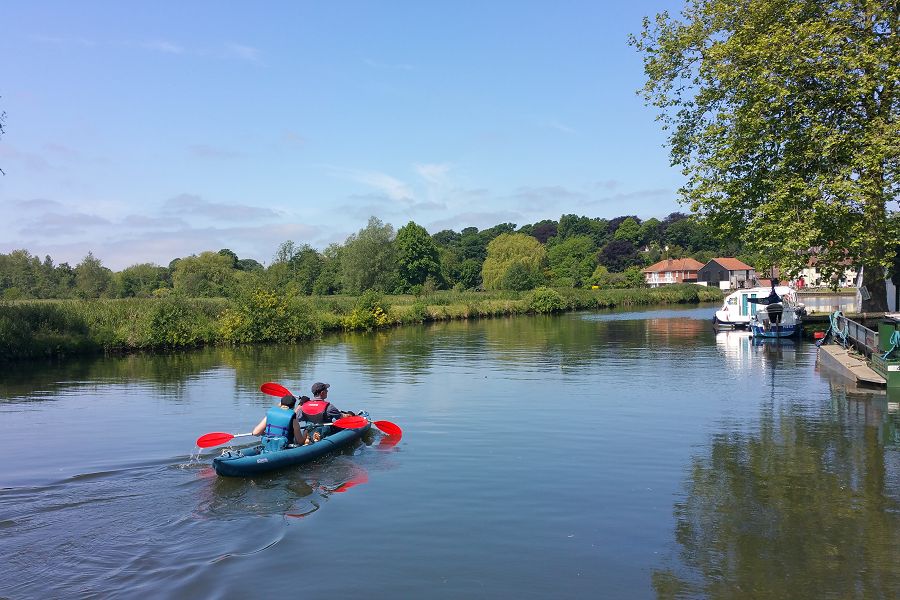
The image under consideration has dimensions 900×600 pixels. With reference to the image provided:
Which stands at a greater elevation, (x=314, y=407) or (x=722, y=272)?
(x=722, y=272)

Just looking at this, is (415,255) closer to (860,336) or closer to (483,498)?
(860,336)

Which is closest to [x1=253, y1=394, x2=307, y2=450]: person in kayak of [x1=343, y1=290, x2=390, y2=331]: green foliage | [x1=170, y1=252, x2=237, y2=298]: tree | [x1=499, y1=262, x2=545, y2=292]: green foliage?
[x1=343, y1=290, x2=390, y2=331]: green foliage

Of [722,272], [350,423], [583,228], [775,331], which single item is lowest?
[350,423]

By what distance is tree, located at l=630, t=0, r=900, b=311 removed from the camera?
1973 centimetres

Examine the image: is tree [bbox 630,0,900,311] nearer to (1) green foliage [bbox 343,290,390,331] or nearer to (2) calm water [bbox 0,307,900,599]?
(2) calm water [bbox 0,307,900,599]

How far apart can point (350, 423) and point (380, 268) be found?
63.3m

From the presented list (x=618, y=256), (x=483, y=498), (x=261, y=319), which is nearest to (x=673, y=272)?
(x=618, y=256)

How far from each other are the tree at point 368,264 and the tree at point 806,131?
54261 millimetres

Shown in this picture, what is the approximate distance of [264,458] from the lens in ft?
37.4

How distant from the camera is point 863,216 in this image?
66.7 ft

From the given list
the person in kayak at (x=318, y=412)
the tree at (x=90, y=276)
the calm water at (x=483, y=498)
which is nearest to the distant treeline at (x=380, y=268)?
the tree at (x=90, y=276)

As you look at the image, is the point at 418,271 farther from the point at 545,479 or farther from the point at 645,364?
the point at 545,479

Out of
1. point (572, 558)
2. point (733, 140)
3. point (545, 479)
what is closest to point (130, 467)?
point (545, 479)

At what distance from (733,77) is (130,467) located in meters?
19.5
